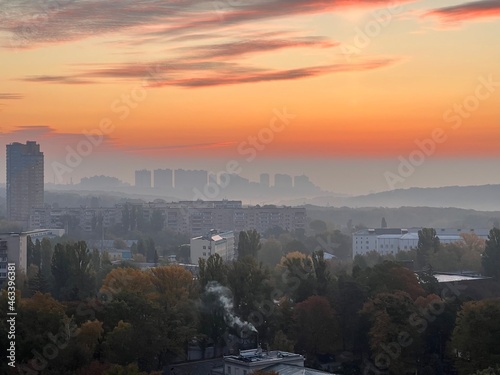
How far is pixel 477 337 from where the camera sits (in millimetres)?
21750

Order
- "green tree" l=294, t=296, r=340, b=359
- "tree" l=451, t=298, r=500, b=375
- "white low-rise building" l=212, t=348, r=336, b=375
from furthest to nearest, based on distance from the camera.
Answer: "green tree" l=294, t=296, r=340, b=359 → "tree" l=451, t=298, r=500, b=375 → "white low-rise building" l=212, t=348, r=336, b=375

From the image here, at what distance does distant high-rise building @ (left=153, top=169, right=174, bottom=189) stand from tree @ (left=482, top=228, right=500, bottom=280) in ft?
380

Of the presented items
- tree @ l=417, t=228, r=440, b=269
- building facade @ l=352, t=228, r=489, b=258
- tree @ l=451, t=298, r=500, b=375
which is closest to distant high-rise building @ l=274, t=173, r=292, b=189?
building facade @ l=352, t=228, r=489, b=258

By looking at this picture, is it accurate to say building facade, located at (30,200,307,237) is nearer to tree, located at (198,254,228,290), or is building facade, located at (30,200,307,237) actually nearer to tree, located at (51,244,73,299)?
tree, located at (51,244,73,299)

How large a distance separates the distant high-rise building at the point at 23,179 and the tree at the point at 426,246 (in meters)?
51.9

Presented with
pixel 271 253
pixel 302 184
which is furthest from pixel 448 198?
pixel 271 253

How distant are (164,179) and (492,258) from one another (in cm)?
11885

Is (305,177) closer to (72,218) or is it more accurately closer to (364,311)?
(72,218)

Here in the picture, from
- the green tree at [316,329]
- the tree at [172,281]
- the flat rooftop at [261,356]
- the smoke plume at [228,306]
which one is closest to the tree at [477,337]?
the flat rooftop at [261,356]

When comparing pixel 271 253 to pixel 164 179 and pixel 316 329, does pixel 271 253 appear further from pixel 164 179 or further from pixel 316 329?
pixel 164 179

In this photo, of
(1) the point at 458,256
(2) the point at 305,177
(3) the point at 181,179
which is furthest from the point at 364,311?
(2) the point at 305,177

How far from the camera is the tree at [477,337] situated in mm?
21312

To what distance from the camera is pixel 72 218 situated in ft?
250

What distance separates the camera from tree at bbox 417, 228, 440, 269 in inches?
1622
